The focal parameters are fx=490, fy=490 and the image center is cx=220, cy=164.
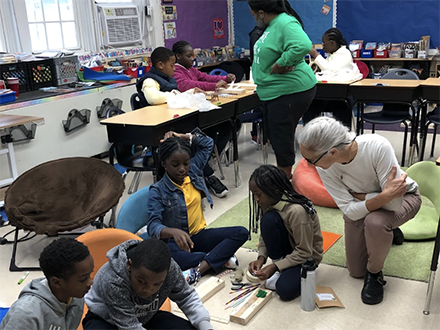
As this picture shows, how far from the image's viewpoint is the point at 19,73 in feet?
15.5

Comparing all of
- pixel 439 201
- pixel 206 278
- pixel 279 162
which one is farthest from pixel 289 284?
pixel 279 162

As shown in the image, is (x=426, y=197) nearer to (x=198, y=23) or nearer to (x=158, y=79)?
(x=158, y=79)

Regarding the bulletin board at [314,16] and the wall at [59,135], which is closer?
the wall at [59,135]

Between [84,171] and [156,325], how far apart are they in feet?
5.41

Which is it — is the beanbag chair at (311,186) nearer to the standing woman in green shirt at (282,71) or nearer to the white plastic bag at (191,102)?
the standing woman in green shirt at (282,71)

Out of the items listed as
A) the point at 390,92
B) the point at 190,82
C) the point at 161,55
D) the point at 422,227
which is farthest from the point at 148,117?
the point at 390,92

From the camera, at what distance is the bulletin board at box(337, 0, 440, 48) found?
6.77m

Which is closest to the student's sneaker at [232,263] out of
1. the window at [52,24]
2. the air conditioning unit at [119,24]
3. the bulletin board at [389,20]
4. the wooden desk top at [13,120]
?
the wooden desk top at [13,120]

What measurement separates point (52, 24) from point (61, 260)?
4562 mm

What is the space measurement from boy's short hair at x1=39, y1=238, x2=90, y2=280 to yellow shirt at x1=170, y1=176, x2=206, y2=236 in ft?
4.08

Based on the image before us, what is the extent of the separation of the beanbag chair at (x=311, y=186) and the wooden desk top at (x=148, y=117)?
1.00 m

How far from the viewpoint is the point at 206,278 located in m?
2.79

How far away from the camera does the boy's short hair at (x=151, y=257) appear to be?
1614mm

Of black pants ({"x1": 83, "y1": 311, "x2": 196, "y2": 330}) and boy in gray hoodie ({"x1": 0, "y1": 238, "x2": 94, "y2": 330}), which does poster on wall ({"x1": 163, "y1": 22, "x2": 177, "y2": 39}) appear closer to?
black pants ({"x1": 83, "y1": 311, "x2": 196, "y2": 330})
